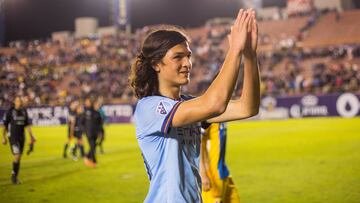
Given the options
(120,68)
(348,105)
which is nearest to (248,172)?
(348,105)

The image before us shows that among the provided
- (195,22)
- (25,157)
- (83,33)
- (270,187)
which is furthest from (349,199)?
(195,22)

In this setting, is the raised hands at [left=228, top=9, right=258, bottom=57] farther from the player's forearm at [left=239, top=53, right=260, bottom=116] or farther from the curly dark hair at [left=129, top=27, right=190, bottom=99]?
the curly dark hair at [left=129, top=27, right=190, bottom=99]

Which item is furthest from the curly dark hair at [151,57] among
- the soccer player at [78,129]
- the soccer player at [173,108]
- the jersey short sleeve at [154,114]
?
the soccer player at [78,129]

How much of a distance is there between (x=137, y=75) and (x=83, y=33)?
60411 mm

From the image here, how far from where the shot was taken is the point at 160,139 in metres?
2.67

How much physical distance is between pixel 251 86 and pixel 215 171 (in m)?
2.98

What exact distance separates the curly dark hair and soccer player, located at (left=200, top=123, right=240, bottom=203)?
261cm

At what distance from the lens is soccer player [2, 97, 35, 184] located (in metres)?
11.6

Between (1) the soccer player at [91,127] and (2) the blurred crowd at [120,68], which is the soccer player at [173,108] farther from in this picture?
(2) the blurred crowd at [120,68]

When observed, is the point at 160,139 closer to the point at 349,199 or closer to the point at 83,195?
the point at 349,199

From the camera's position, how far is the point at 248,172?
39.9 ft

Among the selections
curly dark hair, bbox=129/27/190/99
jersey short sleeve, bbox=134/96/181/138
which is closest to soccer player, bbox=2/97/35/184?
curly dark hair, bbox=129/27/190/99

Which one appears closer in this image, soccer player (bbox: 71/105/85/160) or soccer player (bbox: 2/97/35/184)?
soccer player (bbox: 2/97/35/184)

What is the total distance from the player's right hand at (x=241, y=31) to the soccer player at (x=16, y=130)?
10.3m
